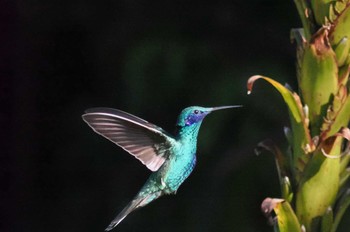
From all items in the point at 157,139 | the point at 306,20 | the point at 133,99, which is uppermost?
the point at 306,20

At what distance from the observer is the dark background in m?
3.49

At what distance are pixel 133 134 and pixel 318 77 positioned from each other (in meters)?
0.48

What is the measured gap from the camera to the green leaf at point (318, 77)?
172 centimetres

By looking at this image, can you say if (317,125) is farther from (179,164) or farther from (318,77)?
(179,164)

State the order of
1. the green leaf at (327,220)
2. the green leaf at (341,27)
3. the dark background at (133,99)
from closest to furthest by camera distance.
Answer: the green leaf at (341,27) → the green leaf at (327,220) → the dark background at (133,99)

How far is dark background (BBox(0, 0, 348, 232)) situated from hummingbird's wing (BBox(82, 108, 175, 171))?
1.41 m

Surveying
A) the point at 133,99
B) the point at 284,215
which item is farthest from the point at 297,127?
the point at 133,99

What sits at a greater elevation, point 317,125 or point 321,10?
point 321,10

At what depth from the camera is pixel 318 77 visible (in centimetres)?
174

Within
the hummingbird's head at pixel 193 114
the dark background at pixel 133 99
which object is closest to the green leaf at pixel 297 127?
the hummingbird's head at pixel 193 114

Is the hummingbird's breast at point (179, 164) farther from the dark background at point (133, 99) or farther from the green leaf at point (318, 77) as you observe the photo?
the dark background at point (133, 99)

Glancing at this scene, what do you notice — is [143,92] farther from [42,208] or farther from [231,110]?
Answer: [42,208]

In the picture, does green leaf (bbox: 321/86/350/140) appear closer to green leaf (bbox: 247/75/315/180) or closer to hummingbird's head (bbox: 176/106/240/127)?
green leaf (bbox: 247/75/315/180)

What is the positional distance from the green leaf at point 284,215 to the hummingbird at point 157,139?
0.89ft
